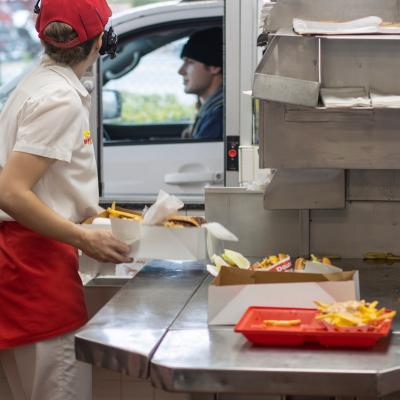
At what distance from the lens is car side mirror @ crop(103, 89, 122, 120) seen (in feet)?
21.4

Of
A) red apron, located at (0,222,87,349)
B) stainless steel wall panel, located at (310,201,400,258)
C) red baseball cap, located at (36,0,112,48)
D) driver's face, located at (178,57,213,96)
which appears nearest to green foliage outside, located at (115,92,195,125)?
driver's face, located at (178,57,213,96)

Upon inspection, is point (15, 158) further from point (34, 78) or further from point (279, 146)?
point (279, 146)

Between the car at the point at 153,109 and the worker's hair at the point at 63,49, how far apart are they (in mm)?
2626

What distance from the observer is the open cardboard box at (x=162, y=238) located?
268 cm

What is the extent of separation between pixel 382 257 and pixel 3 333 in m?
1.36

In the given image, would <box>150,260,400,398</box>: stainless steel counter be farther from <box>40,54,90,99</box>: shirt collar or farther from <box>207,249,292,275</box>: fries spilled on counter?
<box>40,54,90,99</box>: shirt collar

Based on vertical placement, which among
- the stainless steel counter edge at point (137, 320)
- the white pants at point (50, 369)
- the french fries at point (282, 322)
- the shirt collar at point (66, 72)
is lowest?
the white pants at point (50, 369)

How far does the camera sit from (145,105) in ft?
21.9

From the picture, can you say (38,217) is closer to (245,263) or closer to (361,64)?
(245,263)

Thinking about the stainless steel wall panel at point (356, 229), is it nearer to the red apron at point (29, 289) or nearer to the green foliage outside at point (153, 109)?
the red apron at point (29, 289)

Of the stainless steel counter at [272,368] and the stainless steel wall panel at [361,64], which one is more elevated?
the stainless steel wall panel at [361,64]

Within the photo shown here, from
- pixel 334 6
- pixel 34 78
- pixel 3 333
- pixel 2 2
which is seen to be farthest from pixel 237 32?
pixel 2 2

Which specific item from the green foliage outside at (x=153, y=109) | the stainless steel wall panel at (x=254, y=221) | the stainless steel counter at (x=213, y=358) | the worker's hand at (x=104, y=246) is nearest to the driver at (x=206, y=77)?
the green foliage outside at (x=153, y=109)

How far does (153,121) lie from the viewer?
22.1 ft
